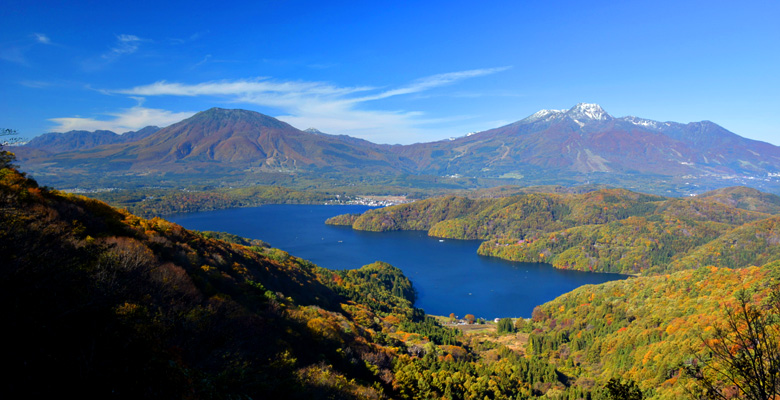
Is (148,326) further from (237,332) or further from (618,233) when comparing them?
(618,233)

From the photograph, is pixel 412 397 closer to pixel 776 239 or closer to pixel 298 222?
pixel 776 239

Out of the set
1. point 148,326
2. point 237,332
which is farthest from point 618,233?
point 148,326

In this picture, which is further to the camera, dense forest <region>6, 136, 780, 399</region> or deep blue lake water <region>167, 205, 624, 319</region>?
deep blue lake water <region>167, 205, 624, 319</region>

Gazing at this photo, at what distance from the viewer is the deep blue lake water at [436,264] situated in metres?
92.1

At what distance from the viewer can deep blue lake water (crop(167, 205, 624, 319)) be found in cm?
9212

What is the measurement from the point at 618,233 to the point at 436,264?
2961 inches

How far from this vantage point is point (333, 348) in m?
22.5

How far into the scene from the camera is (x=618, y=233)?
144000 mm

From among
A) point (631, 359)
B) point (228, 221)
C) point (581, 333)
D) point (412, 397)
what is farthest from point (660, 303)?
point (228, 221)

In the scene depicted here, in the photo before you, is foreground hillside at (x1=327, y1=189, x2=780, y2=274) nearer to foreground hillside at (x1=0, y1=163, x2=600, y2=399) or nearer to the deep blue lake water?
the deep blue lake water

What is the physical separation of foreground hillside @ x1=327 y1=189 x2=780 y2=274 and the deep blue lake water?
9.24 metres

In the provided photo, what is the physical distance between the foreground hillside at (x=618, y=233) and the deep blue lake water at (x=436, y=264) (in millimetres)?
9241

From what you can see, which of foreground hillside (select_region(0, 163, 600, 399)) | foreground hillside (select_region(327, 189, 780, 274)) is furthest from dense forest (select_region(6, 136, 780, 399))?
foreground hillside (select_region(327, 189, 780, 274))

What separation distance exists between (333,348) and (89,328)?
16.0 metres
